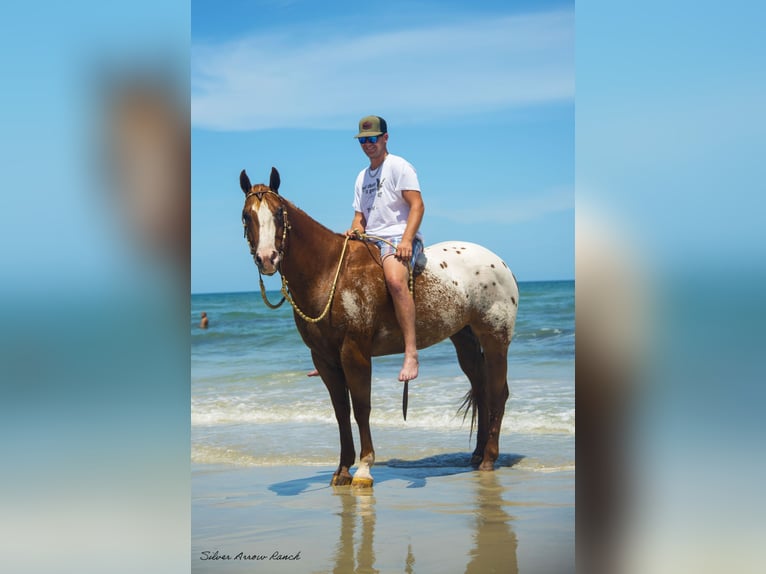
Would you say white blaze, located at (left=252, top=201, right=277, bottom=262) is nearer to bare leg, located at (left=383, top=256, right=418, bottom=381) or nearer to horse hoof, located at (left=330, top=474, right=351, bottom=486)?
bare leg, located at (left=383, top=256, right=418, bottom=381)

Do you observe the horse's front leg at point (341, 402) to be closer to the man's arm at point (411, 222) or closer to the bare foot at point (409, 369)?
the bare foot at point (409, 369)

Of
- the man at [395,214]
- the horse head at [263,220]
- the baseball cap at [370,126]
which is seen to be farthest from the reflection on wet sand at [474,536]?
the baseball cap at [370,126]

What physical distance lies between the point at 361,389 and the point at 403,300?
66cm

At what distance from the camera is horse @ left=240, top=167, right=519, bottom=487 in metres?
5.02

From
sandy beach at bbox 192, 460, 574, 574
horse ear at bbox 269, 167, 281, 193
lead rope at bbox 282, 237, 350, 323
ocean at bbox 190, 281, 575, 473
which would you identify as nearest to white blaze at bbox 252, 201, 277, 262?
horse ear at bbox 269, 167, 281, 193

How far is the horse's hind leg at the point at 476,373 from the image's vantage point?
240 inches

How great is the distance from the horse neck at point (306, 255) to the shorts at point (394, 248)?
294mm

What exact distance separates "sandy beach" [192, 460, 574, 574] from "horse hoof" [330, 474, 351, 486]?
8 centimetres

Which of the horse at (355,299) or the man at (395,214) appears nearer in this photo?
the horse at (355,299)

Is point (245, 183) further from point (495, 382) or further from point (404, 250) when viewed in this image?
point (495, 382)

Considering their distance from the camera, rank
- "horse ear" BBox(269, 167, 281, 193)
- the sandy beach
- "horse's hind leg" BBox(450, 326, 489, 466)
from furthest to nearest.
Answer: "horse's hind leg" BBox(450, 326, 489, 466), "horse ear" BBox(269, 167, 281, 193), the sandy beach
